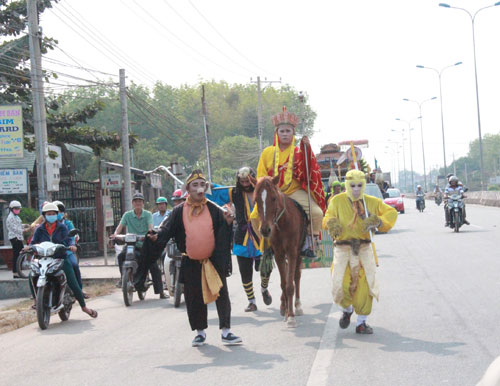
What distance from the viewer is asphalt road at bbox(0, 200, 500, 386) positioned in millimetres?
6270

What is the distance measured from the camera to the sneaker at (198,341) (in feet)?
26.1

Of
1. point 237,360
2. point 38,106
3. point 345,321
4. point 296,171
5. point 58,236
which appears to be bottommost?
point 237,360

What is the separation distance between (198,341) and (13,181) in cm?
1501

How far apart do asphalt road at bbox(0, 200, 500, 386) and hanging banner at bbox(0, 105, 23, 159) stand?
9987mm

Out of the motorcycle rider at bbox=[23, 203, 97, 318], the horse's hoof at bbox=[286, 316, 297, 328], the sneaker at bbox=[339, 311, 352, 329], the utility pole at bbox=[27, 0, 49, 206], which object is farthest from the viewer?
the utility pole at bbox=[27, 0, 49, 206]

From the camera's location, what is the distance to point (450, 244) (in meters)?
18.8

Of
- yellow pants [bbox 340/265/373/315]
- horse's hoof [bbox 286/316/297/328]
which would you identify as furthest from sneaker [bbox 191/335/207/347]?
yellow pants [bbox 340/265/373/315]

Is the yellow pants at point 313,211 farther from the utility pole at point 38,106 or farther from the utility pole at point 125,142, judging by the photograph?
the utility pole at point 125,142

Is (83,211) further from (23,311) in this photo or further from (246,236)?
(246,236)

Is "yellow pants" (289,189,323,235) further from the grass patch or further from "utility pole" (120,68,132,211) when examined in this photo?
"utility pole" (120,68,132,211)

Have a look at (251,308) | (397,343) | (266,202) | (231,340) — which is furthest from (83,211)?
(397,343)

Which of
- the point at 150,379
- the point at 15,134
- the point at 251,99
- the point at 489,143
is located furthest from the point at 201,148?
the point at 489,143

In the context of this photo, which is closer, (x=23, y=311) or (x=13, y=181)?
(x=23, y=311)

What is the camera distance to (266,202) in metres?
8.79
